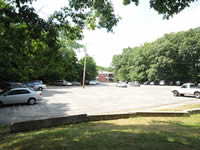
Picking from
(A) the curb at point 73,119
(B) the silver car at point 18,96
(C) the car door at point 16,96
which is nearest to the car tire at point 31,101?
(B) the silver car at point 18,96

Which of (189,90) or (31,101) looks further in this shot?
(189,90)

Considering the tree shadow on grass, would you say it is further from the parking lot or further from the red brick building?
the red brick building

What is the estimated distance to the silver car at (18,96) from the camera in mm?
11431

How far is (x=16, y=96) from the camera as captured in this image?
1190 cm

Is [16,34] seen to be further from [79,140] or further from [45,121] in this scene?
[79,140]

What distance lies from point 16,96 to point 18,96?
15 centimetres

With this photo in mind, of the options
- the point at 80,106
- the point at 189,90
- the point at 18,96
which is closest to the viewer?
the point at 80,106

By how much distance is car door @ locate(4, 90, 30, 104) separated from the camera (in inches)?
454

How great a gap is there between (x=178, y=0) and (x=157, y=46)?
189 ft

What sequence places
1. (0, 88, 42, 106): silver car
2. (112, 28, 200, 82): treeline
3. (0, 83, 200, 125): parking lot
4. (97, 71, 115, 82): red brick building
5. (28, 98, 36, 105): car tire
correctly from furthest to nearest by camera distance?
(97, 71, 115, 82): red brick building
(112, 28, 200, 82): treeline
(28, 98, 36, 105): car tire
(0, 88, 42, 106): silver car
(0, 83, 200, 125): parking lot

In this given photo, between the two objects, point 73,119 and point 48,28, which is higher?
point 48,28

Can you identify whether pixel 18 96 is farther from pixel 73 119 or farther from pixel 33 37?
pixel 33 37

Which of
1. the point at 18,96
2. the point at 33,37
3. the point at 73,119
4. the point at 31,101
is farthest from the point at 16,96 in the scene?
the point at 33,37

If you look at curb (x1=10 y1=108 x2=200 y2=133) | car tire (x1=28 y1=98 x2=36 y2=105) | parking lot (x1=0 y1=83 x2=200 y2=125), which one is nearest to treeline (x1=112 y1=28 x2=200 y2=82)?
parking lot (x1=0 y1=83 x2=200 y2=125)
